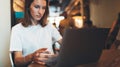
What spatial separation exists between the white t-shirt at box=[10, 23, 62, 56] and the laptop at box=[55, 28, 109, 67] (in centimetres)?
58

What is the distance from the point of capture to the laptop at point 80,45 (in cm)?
133

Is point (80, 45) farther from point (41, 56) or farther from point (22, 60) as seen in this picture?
point (22, 60)

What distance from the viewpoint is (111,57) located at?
162 centimetres

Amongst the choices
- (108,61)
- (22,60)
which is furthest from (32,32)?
(108,61)

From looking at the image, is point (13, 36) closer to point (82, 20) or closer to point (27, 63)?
point (27, 63)

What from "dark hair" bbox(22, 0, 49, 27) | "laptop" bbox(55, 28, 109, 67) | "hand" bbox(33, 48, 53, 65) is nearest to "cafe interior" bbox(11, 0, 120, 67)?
"dark hair" bbox(22, 0, 49, 27)

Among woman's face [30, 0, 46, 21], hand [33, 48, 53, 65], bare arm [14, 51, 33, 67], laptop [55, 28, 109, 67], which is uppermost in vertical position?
woman's face [30, 0, 46, 21]

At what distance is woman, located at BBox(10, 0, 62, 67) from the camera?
192cm

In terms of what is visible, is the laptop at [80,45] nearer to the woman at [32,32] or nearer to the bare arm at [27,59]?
the bare arm at [27,59]

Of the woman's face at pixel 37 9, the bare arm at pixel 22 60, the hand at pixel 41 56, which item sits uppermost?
the woman's face at pixel 37 9

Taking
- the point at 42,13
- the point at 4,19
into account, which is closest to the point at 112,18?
the point at 4,19

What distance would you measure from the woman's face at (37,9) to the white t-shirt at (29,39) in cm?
7

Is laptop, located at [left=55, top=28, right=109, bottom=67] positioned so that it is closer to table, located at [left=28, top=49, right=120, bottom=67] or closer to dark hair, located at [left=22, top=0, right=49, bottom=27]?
table, located at [left=28, top=49, right=120, bottom=67]

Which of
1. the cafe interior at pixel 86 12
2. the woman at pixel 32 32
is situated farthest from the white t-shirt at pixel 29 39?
the cafe interior at pixel 86 12
